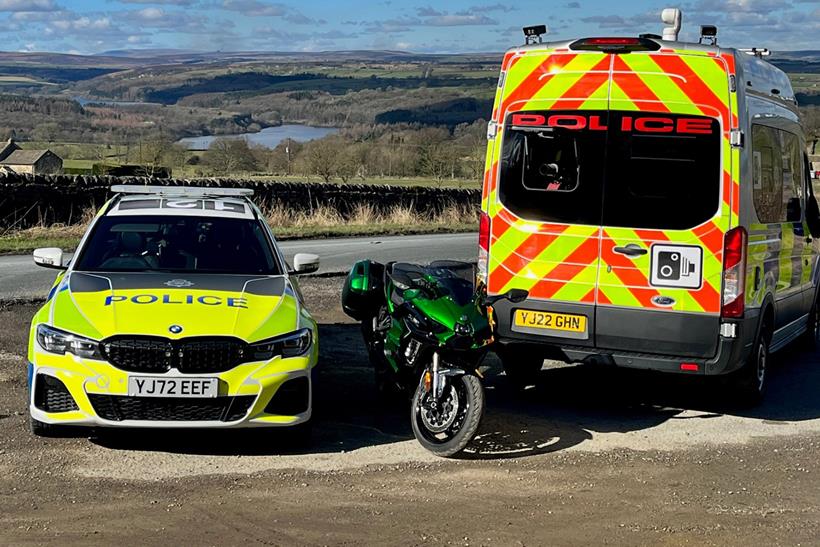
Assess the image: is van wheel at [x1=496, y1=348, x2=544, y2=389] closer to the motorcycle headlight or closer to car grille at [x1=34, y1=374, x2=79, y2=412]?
the motorcycle headlight

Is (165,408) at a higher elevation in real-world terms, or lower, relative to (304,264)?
lower

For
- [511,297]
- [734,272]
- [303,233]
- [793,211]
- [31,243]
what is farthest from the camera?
[303,233]

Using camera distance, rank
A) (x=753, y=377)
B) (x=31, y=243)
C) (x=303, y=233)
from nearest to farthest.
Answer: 1. (x=753, y=377)
2. (x=31, y=243)
3. (x=303, y=233)

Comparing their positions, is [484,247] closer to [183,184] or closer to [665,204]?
[665,204]

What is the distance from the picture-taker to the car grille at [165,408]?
7152mm

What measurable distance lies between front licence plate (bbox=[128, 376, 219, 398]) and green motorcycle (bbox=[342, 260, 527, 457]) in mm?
1482

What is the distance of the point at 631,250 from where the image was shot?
8727mm

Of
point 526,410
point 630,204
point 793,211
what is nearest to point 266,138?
point 793,211

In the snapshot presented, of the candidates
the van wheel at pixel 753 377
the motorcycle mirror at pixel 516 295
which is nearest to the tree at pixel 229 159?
the van wheel at pixel 753 377

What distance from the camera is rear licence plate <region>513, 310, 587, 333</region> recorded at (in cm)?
891

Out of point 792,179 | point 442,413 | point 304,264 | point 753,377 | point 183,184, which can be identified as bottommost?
point 183,184

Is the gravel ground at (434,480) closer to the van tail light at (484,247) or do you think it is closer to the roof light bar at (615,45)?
the van tail light at (484,247)

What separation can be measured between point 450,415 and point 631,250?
202 centimetres

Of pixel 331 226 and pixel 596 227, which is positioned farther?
pixel 331 226
